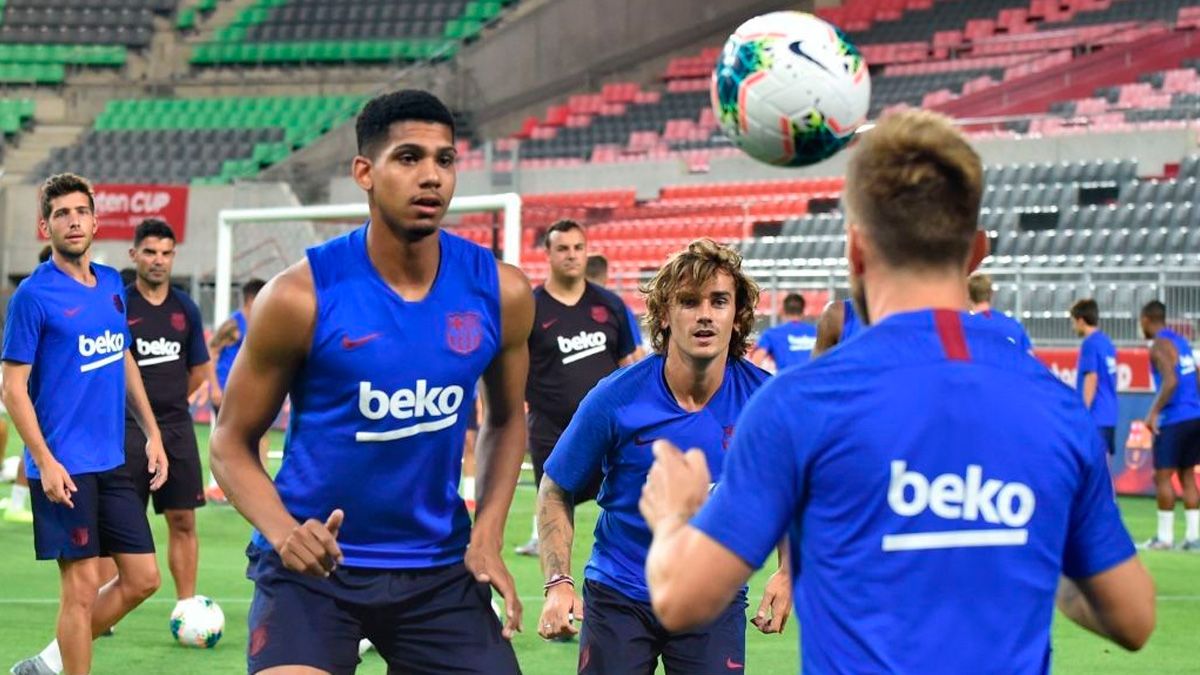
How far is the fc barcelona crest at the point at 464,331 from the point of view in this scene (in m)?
4.57

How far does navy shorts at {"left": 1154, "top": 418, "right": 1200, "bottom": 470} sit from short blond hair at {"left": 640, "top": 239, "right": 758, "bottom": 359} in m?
9.75

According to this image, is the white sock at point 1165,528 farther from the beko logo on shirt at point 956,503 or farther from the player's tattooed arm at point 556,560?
the beko logo on shirt at point 956,503

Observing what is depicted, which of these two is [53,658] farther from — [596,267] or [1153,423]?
[1153,423]

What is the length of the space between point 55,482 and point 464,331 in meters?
3.40

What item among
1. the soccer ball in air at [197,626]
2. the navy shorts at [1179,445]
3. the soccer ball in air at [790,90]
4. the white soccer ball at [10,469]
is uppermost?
the soccer ball in air at [790,90]

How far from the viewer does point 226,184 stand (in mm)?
36719

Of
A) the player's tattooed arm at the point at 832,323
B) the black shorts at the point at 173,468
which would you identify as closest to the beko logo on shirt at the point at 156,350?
the black shorts at the point at 173,468

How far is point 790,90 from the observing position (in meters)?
5.86

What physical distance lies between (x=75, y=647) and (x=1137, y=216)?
18455 millimetres

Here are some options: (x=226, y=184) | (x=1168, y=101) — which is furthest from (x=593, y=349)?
(x=226, y=184)

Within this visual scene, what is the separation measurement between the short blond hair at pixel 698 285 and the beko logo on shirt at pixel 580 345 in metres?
5.25

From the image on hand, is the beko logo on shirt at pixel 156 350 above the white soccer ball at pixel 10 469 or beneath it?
above

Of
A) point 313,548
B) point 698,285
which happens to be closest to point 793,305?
point 698,285

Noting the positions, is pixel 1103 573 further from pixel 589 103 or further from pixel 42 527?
pixel 589 103
